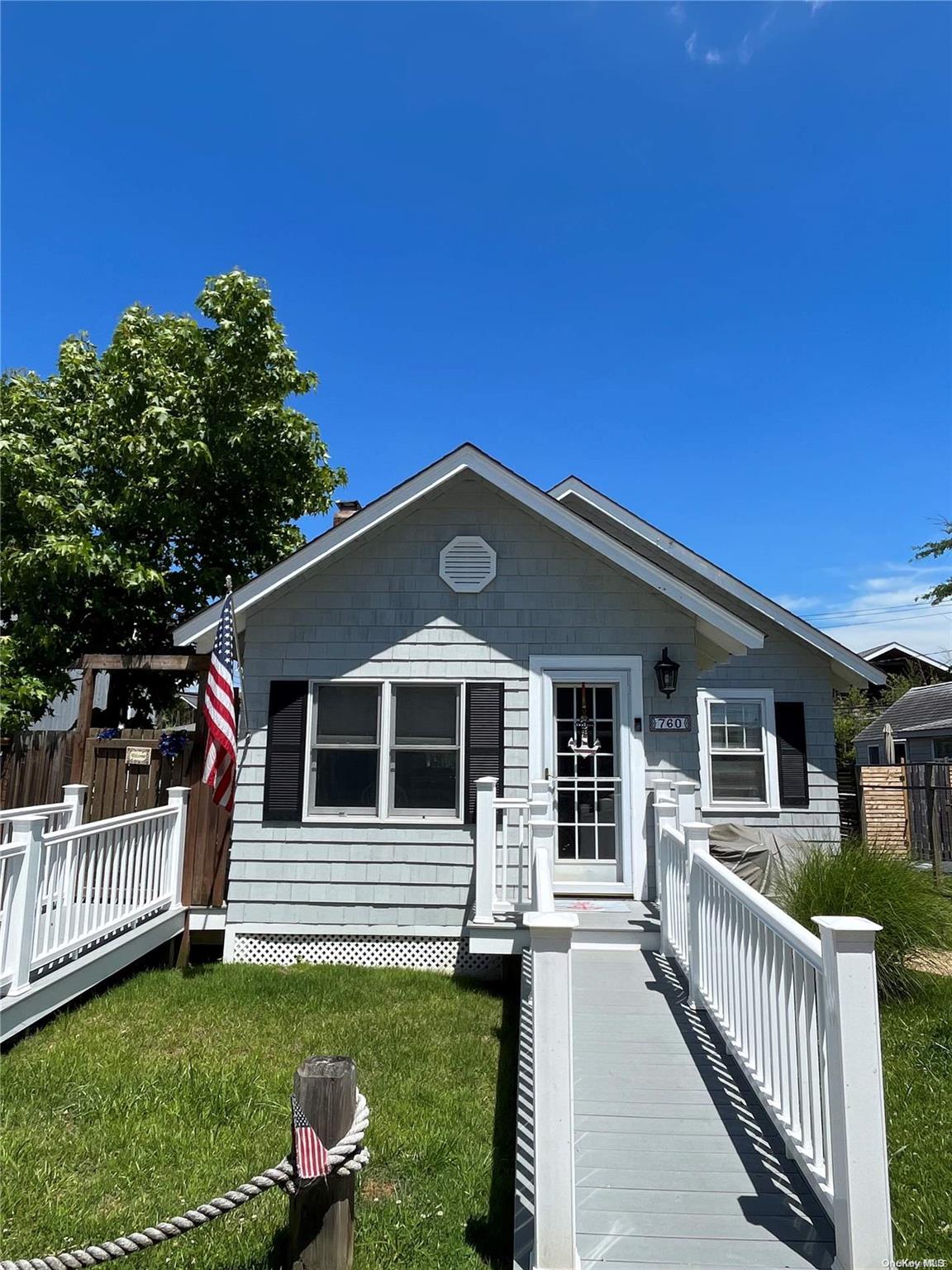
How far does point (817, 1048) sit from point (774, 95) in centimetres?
903

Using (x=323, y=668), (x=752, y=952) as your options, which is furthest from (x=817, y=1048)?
(x=323, y=668)

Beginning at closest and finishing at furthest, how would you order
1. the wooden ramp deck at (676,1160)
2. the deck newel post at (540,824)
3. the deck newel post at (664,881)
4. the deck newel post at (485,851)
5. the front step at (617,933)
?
Answer: 1. the wooden ramp deck at (676,1160)
2. the deck newel post at (540,824)
3. the deck newel post at (664,881)
4. the front step at (617,933)
5. the deck newel post at (485,851)

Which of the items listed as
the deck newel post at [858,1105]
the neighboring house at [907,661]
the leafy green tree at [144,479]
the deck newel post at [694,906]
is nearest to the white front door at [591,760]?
the deck newel post at [694,906]

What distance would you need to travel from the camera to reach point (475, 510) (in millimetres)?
7297

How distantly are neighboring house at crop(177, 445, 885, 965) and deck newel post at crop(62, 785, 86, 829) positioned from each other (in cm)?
153

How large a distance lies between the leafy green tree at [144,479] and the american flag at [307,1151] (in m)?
→ 9.50

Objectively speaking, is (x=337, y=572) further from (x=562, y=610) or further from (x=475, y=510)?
(x=562, y=610)

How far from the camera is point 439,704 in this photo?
7.07m

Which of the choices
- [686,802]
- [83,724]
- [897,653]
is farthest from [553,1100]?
[897,653]

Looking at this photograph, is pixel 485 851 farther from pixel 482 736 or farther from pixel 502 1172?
pixel 502 1172

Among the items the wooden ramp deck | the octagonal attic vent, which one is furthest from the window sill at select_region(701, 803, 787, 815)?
the wooden ramp deck

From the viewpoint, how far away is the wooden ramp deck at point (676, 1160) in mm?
2484

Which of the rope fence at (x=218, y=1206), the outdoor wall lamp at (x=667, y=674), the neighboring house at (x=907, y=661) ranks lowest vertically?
the rope fence at (x=218, y=1206)

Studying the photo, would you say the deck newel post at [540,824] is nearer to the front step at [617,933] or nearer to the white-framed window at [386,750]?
the front step at [617,933]
